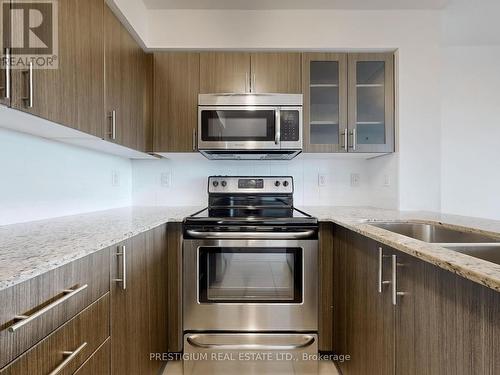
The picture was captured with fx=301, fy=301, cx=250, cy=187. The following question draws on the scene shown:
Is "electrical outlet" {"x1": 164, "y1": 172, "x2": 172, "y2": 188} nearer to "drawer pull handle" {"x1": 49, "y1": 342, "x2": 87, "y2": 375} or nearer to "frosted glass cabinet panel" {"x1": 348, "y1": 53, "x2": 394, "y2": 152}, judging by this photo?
"frosted glass cabinet panel" {"x1": 348, "y1": 53, "x2": 394, "y2": 152}

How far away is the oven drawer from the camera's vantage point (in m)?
1.76

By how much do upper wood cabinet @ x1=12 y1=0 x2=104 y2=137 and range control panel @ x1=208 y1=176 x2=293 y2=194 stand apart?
41.0 inches

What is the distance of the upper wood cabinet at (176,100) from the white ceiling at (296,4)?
30 centimetres

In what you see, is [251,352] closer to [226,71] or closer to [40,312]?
[40,312]

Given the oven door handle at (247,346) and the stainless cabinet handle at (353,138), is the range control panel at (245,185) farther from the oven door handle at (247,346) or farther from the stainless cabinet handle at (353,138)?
the oven door handle at (247,346)

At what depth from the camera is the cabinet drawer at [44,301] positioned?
61cm

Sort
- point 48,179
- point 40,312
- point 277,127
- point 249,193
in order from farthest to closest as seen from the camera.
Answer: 1. point 249,193
2. point 277,127
3. point 48,179
4. point 40,312

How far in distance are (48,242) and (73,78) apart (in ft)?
2.31

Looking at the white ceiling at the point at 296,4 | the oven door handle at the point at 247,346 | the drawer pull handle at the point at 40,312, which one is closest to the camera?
the drawer pull handle at the point at 40,312

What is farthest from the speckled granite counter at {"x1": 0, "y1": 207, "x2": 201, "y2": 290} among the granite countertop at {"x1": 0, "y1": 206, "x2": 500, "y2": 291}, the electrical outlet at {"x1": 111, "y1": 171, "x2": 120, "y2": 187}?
the electrical outlet at {"x1": 111, "y1": 171, "x2": 120, "y2": 187}

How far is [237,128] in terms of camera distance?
81.5 inches

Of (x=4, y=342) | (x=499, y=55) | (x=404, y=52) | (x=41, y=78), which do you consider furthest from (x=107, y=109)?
(x=499, y=55)

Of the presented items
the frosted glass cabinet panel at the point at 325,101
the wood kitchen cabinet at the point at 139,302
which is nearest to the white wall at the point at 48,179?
the wood kitchen cabinet at the point at 139,302

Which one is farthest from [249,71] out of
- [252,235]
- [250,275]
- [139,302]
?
[139,302]
